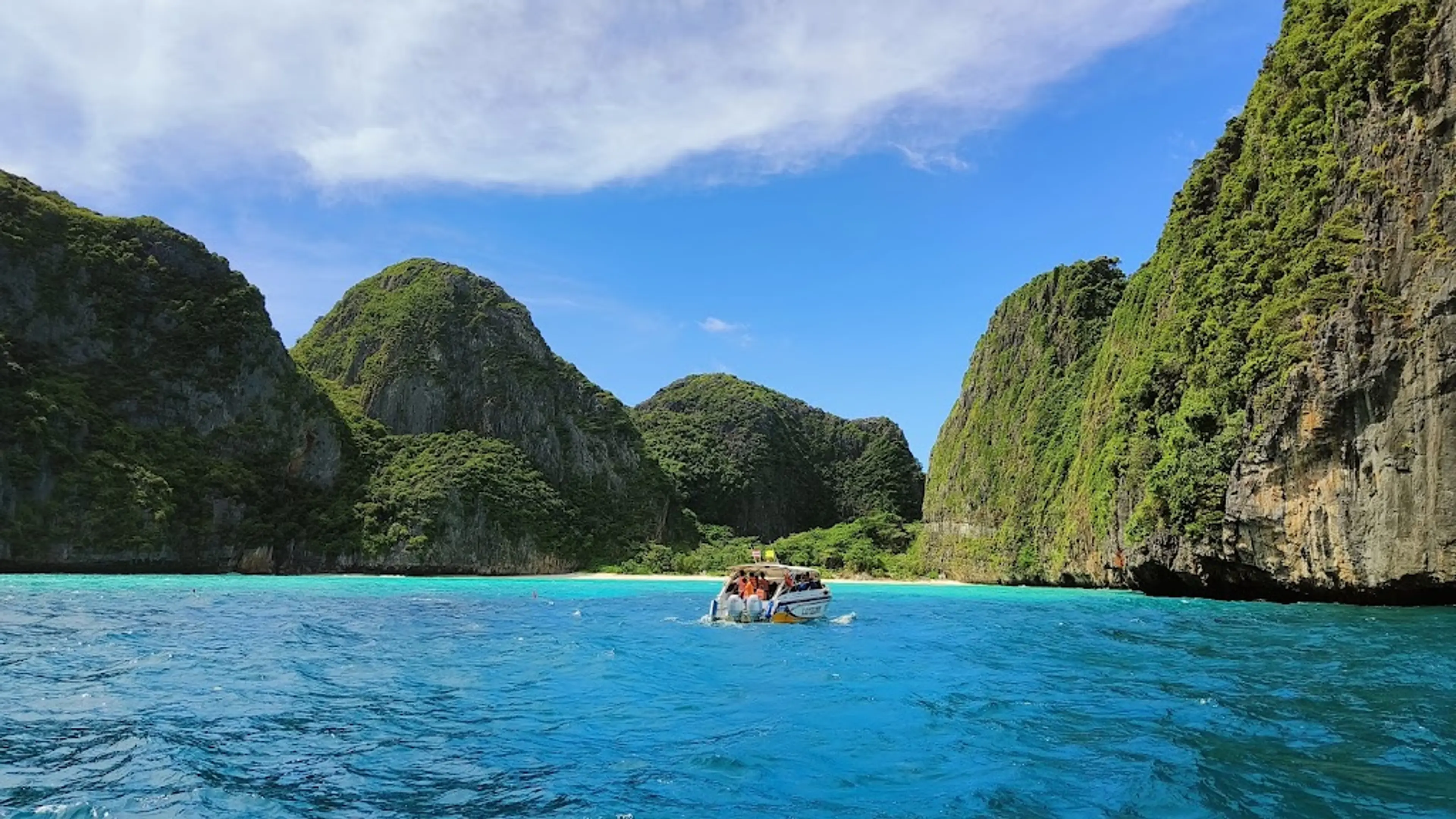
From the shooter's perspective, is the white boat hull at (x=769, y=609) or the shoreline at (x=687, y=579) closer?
the white boat hull at (x=769, y=609)

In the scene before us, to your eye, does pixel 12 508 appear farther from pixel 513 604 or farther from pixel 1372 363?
pixel 1372 363

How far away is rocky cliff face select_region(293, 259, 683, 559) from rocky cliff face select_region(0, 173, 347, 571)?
1690 centimetres

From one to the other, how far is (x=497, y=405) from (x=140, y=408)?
50012mm

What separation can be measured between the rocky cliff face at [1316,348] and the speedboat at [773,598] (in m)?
19.9

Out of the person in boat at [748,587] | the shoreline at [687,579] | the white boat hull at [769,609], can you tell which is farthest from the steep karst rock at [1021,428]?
the person in boat at [748,587]

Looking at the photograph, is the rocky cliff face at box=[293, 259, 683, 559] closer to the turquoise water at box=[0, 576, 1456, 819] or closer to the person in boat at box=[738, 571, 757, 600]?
the person in boat at box=[738, 571, 757, 600]

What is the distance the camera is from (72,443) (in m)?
80.7

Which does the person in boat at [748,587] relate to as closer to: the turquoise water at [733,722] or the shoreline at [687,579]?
the turquoise water at [733,722]

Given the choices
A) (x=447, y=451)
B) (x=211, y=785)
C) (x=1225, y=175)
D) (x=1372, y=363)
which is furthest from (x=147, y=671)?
(x=447, y=451)

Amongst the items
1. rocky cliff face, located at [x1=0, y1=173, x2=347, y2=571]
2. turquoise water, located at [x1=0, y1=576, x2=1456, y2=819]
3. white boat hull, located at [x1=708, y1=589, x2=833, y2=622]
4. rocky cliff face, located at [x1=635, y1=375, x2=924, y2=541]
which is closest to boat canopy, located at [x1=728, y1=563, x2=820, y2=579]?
white boat hull, located at [x1=708, y1=589, x2=833, y2=622]

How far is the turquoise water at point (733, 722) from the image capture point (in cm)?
971

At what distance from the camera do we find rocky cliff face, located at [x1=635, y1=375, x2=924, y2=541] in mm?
160875

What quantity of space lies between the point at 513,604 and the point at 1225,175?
48667 mm

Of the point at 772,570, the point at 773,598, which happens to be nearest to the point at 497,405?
the point at 772,570
